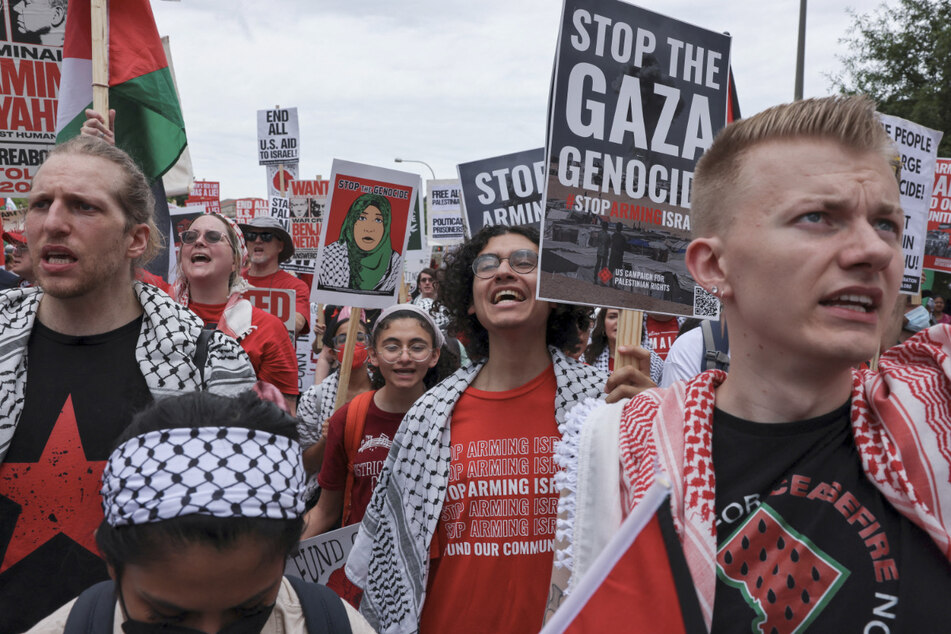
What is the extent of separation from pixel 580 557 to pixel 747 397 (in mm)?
443

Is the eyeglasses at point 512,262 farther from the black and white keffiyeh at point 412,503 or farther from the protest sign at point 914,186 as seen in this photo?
the protest sign at point 914,186

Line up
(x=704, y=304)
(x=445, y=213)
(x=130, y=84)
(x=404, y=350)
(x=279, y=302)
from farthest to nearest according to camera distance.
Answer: (x=445, y=213), (x=279, y=302), (x=404, y=350), (x=130, y=84), (x=704, y=304)

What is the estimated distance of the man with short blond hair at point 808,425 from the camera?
1368 mm

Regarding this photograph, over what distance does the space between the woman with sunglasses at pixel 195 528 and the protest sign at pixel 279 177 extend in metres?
9.53

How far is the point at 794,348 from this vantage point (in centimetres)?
147

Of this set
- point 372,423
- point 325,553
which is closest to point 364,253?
point 372,423

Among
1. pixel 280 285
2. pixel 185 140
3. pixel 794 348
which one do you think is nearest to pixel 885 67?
pixel 280 285

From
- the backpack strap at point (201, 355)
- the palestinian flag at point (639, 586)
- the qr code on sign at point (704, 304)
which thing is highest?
→ the qr code on sign at point (704, 304)

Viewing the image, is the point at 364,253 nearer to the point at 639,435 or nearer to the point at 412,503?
the point at 412,503

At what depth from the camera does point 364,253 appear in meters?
4.58

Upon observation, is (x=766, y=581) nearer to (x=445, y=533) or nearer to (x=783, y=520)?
(x=783, y=520)

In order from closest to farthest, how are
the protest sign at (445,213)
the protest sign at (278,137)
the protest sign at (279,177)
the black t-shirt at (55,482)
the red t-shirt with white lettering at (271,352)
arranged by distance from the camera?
the black t-shirt at (55,482) → the red t-shirt with white lettering at (271,352) → the protest sign at (279,177) → the protest sign at (278,137) → the protest sign at (445,213)

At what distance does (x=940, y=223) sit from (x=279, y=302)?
619 cm

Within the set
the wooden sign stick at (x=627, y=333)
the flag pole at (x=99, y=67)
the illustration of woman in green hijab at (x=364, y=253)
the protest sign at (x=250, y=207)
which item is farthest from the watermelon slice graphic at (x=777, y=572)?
the protest sign at (x=250, y=207)
